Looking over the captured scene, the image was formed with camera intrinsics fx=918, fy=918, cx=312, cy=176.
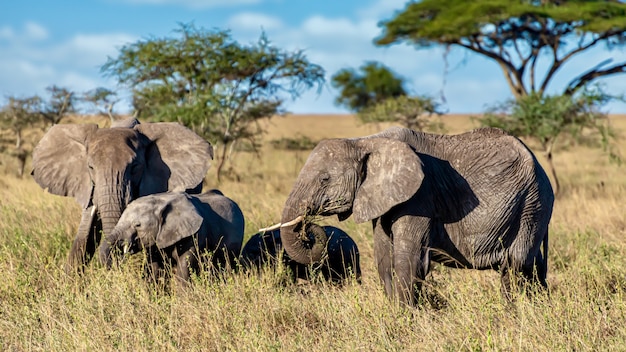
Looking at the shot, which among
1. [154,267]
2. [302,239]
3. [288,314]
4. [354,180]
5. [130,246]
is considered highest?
[354,180]

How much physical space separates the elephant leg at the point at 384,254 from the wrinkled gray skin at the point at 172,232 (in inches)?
55.0

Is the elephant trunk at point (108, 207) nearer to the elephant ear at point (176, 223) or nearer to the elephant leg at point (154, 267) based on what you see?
the elephant leg at point (154, 267)

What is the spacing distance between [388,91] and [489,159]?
41042mm

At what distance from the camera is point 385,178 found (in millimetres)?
5906

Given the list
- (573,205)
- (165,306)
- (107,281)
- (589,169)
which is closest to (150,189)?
(107,281)

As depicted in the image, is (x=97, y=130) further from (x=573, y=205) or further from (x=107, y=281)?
(x=573, y=205)

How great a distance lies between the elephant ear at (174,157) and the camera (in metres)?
8.30

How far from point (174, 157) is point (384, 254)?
9.24 ft

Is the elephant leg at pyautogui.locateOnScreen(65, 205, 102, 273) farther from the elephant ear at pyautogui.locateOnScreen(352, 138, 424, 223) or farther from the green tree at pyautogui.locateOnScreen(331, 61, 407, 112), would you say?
the green tree at pyautogui.locateOnScreen(331, 61, 407, 112)

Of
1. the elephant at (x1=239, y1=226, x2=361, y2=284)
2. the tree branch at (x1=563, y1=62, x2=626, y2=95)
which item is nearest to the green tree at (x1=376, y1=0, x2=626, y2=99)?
the tree branch at (x1=563, y1=62, x2=626, y2=95)

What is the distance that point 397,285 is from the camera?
6.07 metres

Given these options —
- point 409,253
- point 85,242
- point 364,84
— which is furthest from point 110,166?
point 364,84

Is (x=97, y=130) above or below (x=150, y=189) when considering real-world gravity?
above

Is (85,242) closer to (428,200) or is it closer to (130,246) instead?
(130,246)
